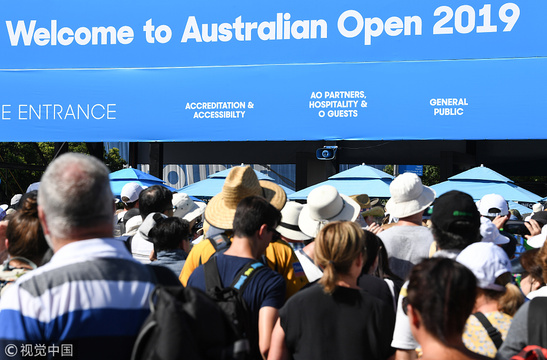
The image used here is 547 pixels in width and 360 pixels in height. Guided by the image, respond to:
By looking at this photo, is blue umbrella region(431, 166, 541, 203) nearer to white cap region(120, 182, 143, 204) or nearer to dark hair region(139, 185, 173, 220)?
white cap region(120, 182, 143, 204)

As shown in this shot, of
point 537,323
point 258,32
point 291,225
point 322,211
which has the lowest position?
point 537,323

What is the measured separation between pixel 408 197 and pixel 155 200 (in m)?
2.05

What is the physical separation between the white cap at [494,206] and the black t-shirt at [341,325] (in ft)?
11.1

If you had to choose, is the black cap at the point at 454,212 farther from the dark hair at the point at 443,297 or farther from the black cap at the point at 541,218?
the black cap at the point at 541,218

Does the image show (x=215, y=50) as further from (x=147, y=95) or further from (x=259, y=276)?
(x=259, y=276)

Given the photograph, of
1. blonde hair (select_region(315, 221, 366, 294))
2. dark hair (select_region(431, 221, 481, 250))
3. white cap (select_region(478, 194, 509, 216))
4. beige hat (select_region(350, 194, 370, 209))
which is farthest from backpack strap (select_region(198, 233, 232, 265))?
beige hat (select_region(350, 194, 370, 209))

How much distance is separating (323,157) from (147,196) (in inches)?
233

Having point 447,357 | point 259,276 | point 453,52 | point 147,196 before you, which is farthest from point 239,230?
point 453,52

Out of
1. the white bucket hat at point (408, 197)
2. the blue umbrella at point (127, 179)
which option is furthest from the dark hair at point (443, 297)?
the blue umbrella at point (127, 179)

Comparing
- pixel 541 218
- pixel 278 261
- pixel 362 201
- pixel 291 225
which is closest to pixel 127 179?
pixel 362 201

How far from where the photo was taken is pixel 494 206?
20.0ft

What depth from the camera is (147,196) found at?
547 centimetres

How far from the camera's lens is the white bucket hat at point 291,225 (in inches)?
183

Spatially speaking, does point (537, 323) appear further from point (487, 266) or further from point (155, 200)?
point (155, 200)
